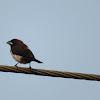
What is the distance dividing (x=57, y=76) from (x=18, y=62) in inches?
126

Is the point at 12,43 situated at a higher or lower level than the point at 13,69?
higher

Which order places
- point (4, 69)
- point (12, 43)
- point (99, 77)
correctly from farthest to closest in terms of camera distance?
1. point (12, 43)
2. point (4, 69)
3. point (99, 77)

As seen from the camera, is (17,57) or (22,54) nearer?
(22,54)

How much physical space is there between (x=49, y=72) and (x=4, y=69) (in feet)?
2.99

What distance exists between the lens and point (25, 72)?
5.32 m

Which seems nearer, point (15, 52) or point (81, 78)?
point (81, 78)

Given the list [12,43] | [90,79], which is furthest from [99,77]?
[12,43]

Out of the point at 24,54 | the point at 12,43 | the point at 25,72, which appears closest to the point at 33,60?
the point at 24,54

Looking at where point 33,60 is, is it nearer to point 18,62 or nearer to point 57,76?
point 18,62

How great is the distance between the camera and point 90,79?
494 cm

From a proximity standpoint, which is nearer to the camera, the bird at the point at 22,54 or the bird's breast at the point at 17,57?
the bird at the point at 22,54

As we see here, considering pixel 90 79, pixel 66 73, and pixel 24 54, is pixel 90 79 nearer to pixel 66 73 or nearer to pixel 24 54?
pixel 66 73

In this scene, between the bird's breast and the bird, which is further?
the bird's breast

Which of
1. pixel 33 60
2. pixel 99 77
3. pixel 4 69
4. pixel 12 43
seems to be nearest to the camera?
pixel 99 77
